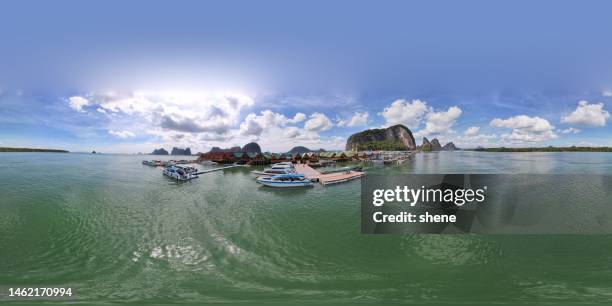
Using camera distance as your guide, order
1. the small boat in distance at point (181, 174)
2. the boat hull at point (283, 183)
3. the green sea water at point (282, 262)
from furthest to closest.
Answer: the small boat in distance at point (181, 174)
the boat hull at point (283, 183)
the green sea water at point (282, 262)

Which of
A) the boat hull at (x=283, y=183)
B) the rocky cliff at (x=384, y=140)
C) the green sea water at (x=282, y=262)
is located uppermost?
the rocky cliff at (x=384, y=140)

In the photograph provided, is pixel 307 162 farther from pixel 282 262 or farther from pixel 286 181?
pixel 282 262

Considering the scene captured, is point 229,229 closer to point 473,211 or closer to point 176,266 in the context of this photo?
point 176,266

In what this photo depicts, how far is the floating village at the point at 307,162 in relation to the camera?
2653 cm

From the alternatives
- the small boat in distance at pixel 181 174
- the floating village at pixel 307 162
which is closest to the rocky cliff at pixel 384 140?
the floating village at pixel 307 162

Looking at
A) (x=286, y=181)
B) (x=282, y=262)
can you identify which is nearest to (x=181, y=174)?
(x=286, y=181)

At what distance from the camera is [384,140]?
4653 inches

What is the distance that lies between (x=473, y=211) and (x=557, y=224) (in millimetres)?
4823

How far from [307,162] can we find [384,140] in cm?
7797

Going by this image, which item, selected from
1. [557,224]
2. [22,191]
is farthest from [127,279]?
[22,191]

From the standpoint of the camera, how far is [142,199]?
1819cm

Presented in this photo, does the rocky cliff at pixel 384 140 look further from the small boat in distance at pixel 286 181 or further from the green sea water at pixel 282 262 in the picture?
the green sea water at pixel 282 262

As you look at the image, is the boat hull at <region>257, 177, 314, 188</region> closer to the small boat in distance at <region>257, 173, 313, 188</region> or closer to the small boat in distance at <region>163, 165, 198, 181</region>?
the small boat in distance at <region>257, 173, 313, 188</region>

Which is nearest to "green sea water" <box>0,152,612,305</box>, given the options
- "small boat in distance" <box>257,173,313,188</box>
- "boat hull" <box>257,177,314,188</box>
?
"boat hull" <box>257,177,314,188</box>
